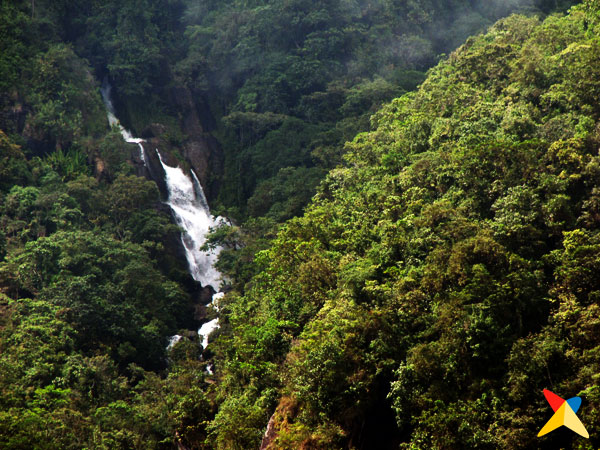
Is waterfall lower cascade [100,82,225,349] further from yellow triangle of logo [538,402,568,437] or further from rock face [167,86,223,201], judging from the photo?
yellow triangle of logo [538,402,568,437]

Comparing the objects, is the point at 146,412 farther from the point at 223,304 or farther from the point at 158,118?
the point at 158,118

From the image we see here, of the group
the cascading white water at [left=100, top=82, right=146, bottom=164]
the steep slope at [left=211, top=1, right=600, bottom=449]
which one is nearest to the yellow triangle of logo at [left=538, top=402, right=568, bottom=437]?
the steep slope at [left=211, top=1, right=600, bottom=449]

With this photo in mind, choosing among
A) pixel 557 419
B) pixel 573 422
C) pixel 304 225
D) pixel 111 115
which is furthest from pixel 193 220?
pixel 573 422

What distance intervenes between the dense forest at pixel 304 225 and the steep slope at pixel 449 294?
0.07 metres

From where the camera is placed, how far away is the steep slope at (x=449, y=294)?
1198cm

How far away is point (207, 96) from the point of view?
48562 millimetres

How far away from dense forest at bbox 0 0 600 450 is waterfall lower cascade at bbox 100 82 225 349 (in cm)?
92

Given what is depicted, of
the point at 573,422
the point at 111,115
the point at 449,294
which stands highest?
the point at 111,115

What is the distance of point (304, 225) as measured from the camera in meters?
22.7

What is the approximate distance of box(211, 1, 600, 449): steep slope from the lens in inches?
472

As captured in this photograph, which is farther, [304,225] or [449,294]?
[304,225]

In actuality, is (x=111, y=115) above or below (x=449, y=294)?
above

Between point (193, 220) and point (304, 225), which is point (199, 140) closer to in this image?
point (193, 220)

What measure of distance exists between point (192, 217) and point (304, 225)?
17.8 metres
